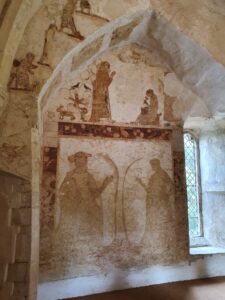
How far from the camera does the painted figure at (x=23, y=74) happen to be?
3.01 meters

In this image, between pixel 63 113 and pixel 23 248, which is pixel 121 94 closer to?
pixel 63 113

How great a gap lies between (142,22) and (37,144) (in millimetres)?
2220

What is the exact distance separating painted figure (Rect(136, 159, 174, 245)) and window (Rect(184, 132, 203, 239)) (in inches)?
34.5

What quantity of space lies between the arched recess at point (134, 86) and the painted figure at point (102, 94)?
0.20 feet

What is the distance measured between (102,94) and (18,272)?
2649 mm

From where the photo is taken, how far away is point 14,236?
2855 millimetres

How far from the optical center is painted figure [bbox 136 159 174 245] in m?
4.45

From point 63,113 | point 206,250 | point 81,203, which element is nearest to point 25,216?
point 81,203

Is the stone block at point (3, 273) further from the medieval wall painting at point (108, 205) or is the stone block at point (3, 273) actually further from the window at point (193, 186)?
the window at point (193, 186)

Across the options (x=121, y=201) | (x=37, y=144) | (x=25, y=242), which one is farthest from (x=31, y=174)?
A: (x=121, y=201)

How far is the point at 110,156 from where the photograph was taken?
4367 millimetres

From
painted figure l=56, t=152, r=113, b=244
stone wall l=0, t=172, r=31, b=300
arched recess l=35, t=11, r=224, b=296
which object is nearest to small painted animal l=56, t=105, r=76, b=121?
arched recess l=35, t=11, r=224, b=296

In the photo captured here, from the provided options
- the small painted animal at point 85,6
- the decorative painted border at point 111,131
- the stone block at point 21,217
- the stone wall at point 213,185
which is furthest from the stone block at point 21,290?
the stone wall at point 213,185

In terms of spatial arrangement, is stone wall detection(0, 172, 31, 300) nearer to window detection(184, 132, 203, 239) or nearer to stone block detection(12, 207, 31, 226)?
stone block detection(12, 207, 31, 226)
